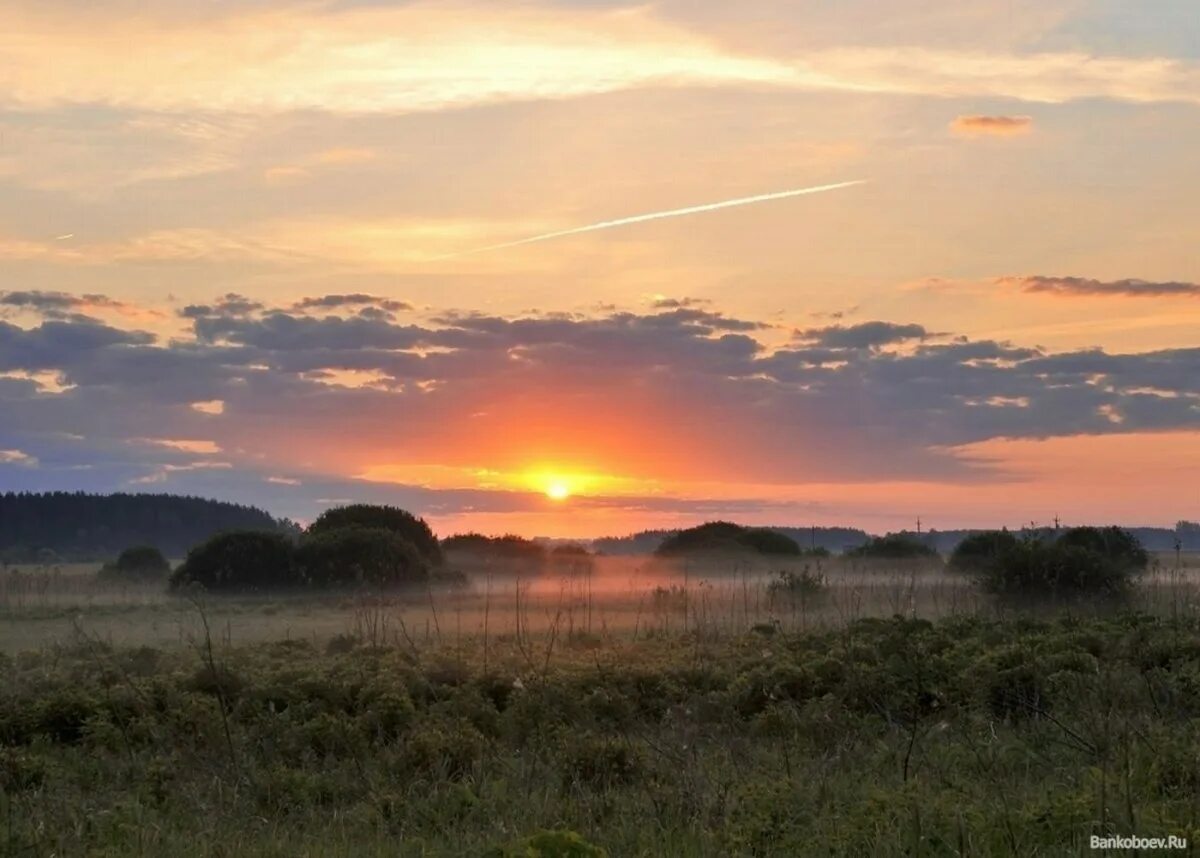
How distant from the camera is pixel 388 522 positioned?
5309cm

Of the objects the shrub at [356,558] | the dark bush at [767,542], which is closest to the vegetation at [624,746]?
the shrub at [356,558]

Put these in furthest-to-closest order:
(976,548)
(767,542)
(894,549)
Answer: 1. (767,542)
2. (894,549)
3. (976,548)

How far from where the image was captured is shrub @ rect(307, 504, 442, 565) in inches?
2053

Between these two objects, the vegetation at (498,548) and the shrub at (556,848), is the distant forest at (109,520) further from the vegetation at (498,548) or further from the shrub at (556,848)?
the shrub at (556,848)

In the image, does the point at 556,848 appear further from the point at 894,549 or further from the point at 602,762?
the point at 894,549

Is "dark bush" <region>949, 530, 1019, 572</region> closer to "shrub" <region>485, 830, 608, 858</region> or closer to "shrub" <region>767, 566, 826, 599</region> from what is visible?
"shrub" <region>767, 566, 826, 599</region>

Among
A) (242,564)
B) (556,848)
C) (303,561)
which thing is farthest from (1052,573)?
(556,848)

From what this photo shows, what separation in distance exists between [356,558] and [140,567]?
18.7 meters

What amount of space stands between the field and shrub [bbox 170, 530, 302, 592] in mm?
19506

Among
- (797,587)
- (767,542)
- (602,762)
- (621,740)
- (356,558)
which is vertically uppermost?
(767,542)

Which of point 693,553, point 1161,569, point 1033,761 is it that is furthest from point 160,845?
point 693,553

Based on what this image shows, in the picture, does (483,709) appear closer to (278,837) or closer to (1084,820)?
(278,837)

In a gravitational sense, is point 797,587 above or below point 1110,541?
below

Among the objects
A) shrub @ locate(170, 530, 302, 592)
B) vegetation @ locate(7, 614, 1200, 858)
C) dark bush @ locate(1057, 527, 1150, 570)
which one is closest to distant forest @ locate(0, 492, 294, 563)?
shrub @ locate(170, 530, 302, 592)
